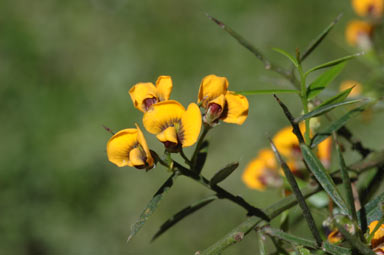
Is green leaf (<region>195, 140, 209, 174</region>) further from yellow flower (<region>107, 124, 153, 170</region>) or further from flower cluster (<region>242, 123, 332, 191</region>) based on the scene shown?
flower cluster (<region>242, 123, 332, 191</region>)

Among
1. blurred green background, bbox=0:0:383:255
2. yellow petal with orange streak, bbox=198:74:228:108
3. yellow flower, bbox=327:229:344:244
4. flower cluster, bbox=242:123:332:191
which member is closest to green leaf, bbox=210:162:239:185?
yellow petal with orange streak, bbox=198:74:228:108

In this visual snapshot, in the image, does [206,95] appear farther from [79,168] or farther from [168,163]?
[79,168]

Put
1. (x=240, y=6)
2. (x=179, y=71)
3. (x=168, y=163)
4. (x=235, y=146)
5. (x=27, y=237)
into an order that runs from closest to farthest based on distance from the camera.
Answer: (x=168, y=163), (x=27, y=237), (x=235, y=146), (x=179, y=71), (x=240, y=6)

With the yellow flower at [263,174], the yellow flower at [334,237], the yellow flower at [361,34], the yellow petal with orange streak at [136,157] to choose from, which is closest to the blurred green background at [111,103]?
the yellow flower at [361,34]

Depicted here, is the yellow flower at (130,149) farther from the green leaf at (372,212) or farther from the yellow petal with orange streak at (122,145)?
the green leaf at (372,212)

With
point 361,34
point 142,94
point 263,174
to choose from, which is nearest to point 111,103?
point 361,34

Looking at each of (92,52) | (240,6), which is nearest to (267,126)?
(240,6)
